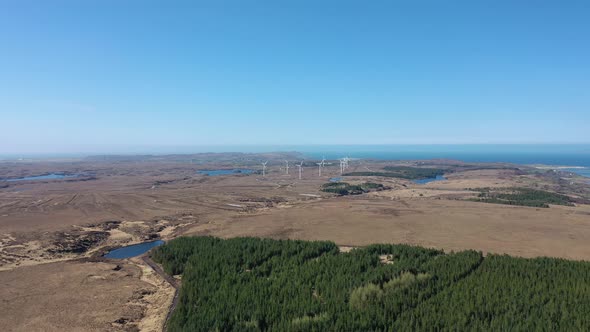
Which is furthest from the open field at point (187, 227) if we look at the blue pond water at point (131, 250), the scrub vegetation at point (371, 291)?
the scrub vegetation at point (371, 291)

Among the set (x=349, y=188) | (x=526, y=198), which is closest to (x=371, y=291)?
(x=526, y=198)

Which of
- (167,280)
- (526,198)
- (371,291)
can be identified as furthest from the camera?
(526,198)

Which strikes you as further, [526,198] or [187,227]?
[526,198]

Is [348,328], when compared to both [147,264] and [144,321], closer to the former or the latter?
[144,321]

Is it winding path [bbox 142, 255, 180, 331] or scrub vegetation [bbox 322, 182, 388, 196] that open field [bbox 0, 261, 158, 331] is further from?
scrub vegetation [bbox 322, 182, 388, 196]

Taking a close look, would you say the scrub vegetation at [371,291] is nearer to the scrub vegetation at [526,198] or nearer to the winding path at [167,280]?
the winding path at [167,280]

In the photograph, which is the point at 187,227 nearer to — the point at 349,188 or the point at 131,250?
the point at 131,250
